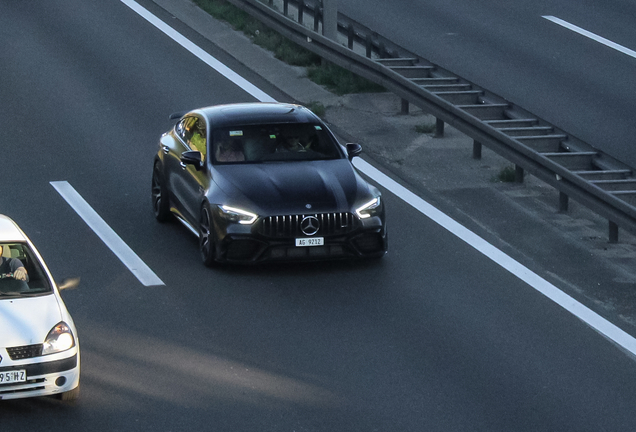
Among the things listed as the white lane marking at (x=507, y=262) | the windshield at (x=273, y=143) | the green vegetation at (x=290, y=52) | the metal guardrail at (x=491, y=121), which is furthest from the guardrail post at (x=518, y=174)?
the green vegetation at (x=290, y=52)

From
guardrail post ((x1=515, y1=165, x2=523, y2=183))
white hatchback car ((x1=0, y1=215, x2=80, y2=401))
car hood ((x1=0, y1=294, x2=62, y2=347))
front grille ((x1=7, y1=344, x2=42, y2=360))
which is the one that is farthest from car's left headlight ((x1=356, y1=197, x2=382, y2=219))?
front grille ((x1=7, y1=344, x2=42, y2=360))

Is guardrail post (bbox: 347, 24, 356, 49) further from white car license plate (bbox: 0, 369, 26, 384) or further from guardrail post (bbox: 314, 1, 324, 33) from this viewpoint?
white car license plate (bbox: 0, 369, 26, 384)

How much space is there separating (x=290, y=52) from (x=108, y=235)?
9644 millimetres

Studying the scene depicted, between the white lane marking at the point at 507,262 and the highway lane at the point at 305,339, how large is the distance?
0.16m

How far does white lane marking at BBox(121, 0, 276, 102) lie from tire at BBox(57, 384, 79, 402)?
38.7 ft

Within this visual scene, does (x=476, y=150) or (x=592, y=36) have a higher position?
(x=592, y=36)

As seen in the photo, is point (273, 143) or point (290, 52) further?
point (290, 52)

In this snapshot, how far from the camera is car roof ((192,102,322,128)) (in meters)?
14.5

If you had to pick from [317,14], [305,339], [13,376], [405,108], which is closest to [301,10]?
[317,14]

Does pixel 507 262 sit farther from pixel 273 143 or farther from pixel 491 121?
pixel 491 121

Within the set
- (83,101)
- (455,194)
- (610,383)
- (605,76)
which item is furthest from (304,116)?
(605,76)

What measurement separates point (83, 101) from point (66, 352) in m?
12.5

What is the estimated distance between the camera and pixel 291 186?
43.4 ft

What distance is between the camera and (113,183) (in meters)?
16.6
